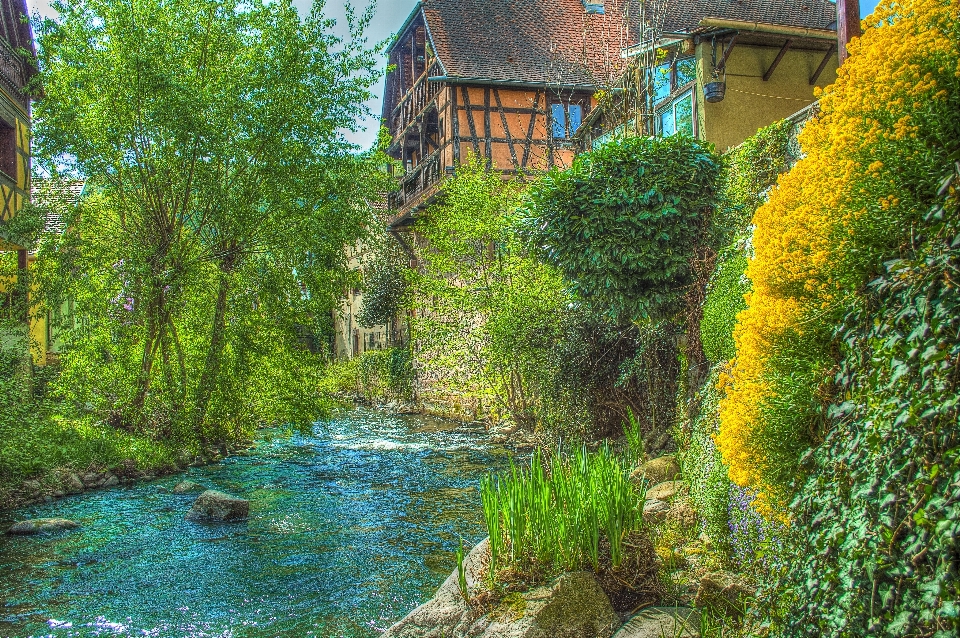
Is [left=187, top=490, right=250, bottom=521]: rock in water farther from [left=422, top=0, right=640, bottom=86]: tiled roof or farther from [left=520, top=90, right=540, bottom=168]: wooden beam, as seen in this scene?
[left=422, top=0, right=640, bottom=86]: tiled roof

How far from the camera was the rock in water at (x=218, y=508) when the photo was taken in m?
9.67

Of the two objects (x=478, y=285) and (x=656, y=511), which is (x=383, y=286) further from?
(x=656, y=511)

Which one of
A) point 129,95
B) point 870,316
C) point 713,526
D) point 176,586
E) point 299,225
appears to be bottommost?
point 176,586

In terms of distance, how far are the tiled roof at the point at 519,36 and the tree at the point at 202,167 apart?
8.06m

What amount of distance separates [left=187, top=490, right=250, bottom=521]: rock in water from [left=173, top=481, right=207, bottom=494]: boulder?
1660 mm

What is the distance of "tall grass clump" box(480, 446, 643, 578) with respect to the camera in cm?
479

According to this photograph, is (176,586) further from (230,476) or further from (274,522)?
(230,476)

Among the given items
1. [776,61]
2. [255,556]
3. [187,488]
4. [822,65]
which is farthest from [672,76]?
[255,556]

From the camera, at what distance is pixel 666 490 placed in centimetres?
757

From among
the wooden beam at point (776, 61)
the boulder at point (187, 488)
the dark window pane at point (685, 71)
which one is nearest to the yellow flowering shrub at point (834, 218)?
the boulder at point (187, 488)

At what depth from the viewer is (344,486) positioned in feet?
39.0

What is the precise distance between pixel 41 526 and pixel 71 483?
250 centimetres

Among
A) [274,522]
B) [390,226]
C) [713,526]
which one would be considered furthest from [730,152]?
[390,226]

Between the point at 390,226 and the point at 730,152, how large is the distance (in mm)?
17604
